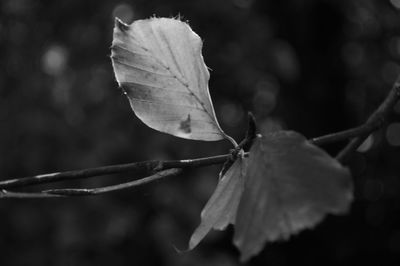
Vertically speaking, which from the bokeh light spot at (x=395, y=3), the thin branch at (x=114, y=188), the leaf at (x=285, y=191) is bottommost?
the bokeh light spot at (x=395, y=3)

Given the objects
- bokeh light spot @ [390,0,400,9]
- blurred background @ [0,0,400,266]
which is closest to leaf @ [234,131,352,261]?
blurred background @ [0,0,400,266]

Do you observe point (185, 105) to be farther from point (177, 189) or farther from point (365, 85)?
point (365, 85)

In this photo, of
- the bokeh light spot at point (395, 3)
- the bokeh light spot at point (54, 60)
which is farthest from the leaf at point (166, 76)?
the bokeh light spot at point (395, 3)

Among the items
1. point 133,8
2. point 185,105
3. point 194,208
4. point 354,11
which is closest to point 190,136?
point 185,105

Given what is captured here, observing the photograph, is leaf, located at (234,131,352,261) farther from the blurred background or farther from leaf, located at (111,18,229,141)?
the blurred background

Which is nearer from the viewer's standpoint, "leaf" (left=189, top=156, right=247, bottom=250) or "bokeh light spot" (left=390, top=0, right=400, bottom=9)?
"leaf" (left=189, top=156, right=247, bottom=250)

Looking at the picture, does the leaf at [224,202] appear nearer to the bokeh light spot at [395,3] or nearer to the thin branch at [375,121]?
the thin branch at [375,121]
